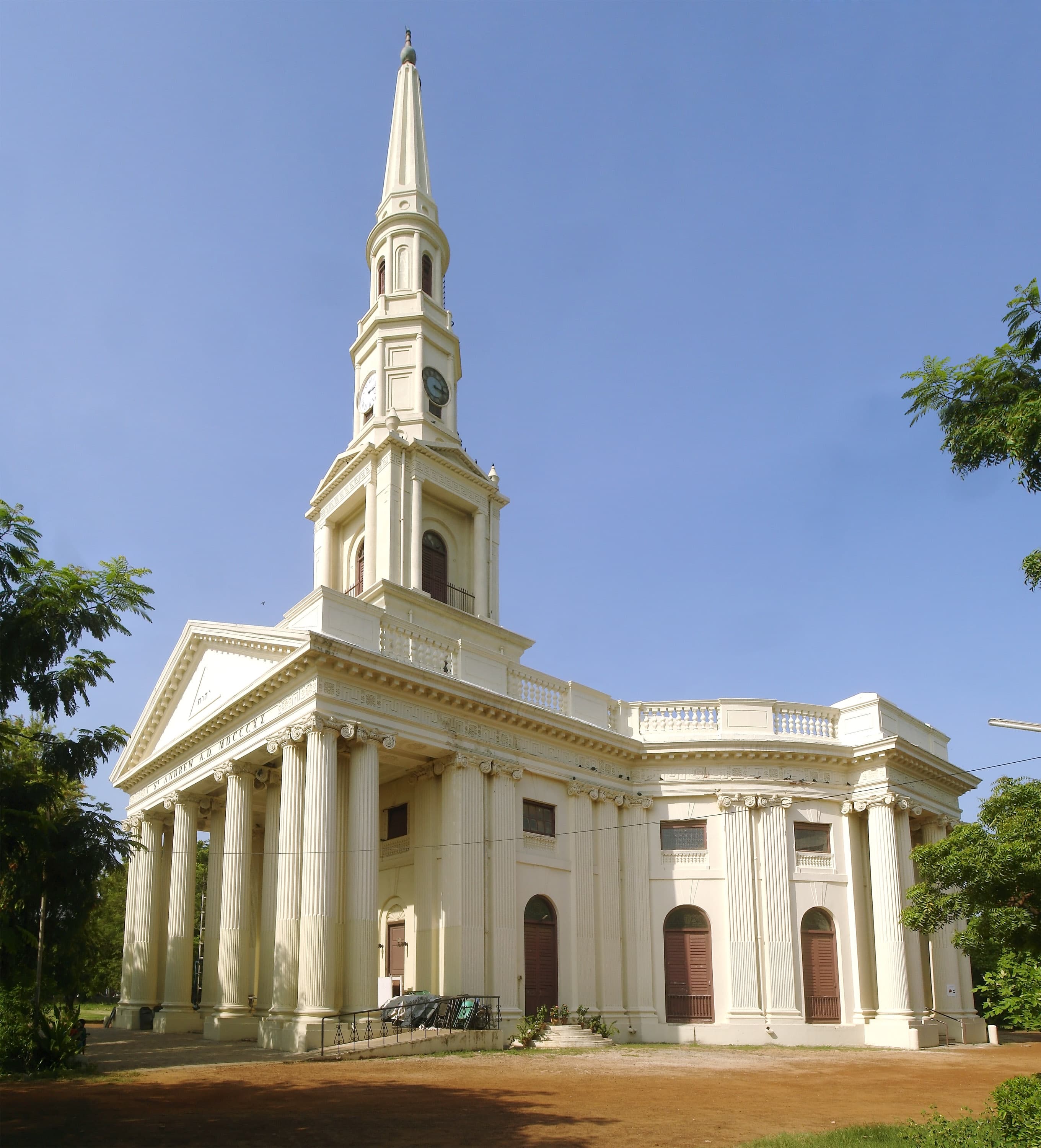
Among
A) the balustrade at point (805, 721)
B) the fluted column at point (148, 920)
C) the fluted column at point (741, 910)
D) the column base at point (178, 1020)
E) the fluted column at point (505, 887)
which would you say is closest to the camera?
the fluted column at point (505, 887)

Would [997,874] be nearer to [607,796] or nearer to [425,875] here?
[607,796]

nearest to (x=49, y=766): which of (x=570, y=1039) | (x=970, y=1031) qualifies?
(x=570, y=1039)

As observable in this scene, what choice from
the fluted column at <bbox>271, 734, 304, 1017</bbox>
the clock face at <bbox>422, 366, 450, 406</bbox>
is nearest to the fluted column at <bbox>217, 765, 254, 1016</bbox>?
the fluted column at <bbox>271, 734, 304, 1017</bbox>

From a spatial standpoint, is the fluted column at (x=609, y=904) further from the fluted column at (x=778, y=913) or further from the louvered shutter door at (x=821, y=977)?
the louvered shutter door at (x=821, y=977)

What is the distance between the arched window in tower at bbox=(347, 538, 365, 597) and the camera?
33.6 m

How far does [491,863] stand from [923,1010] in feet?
45.5

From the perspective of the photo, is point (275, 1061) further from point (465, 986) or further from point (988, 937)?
point (988, 937)

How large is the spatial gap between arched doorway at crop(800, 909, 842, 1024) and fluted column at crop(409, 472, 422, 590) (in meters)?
15.2

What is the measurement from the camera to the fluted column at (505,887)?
25547 millimetres

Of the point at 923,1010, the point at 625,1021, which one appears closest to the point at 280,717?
the point at 625,1021

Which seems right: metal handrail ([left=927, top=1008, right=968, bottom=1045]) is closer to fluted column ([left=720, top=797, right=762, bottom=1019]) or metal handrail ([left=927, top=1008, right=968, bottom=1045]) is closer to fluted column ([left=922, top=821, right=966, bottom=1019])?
fluted column ([left=922, top=821, right=966, bottom=1019])

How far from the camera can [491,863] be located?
26188mm

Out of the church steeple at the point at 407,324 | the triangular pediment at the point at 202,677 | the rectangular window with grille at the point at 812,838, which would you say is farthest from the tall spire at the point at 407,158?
the rectangular window with grille at the point at 812,838

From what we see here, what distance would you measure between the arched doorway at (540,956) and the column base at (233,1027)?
6784 millimetres
